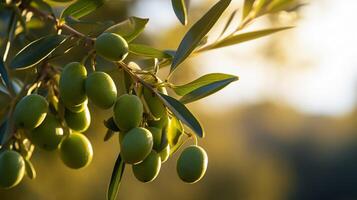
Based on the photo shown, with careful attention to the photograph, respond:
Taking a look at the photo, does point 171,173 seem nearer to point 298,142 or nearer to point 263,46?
point 263,46

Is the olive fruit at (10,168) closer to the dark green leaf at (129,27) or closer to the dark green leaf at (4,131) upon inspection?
the dark green leaf at (4,131)

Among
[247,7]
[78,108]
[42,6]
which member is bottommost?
[78,108]

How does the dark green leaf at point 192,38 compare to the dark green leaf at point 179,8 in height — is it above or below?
below

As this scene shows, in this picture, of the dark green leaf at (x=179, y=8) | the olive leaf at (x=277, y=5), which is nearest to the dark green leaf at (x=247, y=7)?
the olive leaf at (x=277, y=5)

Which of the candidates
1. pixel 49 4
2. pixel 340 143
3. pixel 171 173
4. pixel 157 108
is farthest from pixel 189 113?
pixel 340 143

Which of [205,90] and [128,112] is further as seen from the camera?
[205,90]

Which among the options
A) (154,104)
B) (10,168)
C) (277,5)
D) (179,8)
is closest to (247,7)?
(277,5)

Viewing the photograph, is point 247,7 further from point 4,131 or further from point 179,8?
point 4,131
